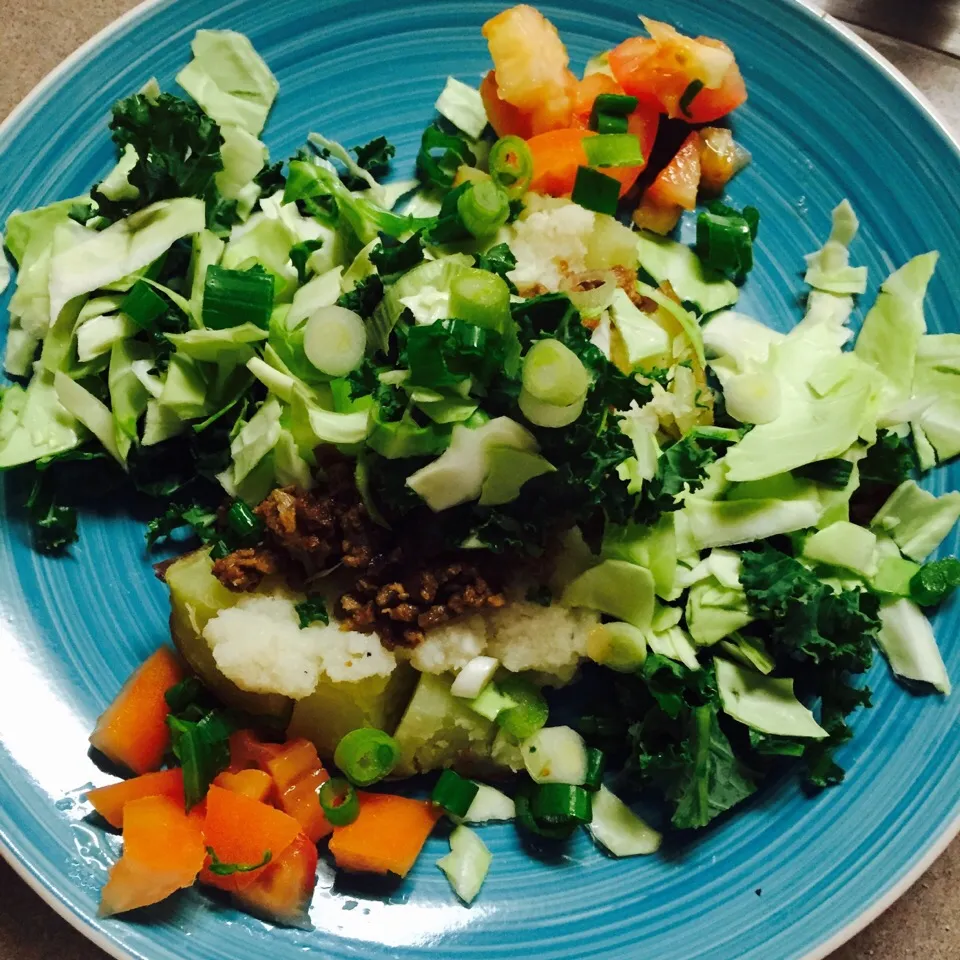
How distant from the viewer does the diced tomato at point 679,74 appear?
227cm

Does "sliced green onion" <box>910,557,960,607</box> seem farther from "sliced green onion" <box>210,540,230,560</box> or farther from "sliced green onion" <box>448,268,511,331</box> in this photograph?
"sliced green onion" <box>210,540,230,560</box>

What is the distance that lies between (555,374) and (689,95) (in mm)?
1073

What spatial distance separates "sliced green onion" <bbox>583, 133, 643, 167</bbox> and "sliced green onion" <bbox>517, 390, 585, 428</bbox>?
81 centimetres

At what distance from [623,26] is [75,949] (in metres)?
2.75

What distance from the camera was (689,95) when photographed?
232 cm

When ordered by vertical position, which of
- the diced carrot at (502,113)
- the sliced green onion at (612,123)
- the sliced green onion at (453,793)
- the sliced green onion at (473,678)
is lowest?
the sliced green onion at (453,793)

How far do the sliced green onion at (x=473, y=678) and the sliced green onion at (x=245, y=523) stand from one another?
55 cm

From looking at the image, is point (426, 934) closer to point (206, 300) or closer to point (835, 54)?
point (206, 300)

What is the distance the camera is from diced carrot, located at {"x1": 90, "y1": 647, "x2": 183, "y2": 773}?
2102 mm

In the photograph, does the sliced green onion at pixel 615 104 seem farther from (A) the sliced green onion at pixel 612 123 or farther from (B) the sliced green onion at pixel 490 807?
(B) the sliced green onion at pixel 490 807

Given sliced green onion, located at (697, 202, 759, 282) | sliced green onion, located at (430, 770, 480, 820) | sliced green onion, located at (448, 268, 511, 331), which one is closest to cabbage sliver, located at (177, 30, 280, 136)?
sliced green onion, located at (448, 268, 511, 331)

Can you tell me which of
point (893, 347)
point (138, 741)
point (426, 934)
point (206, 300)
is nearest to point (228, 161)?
point (206, 300)

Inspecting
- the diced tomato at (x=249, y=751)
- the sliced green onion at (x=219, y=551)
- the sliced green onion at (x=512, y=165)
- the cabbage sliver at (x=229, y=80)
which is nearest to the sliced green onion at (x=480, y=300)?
the sliced green onion at (x=512, y=165)

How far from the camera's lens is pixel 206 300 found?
2.14 meters
